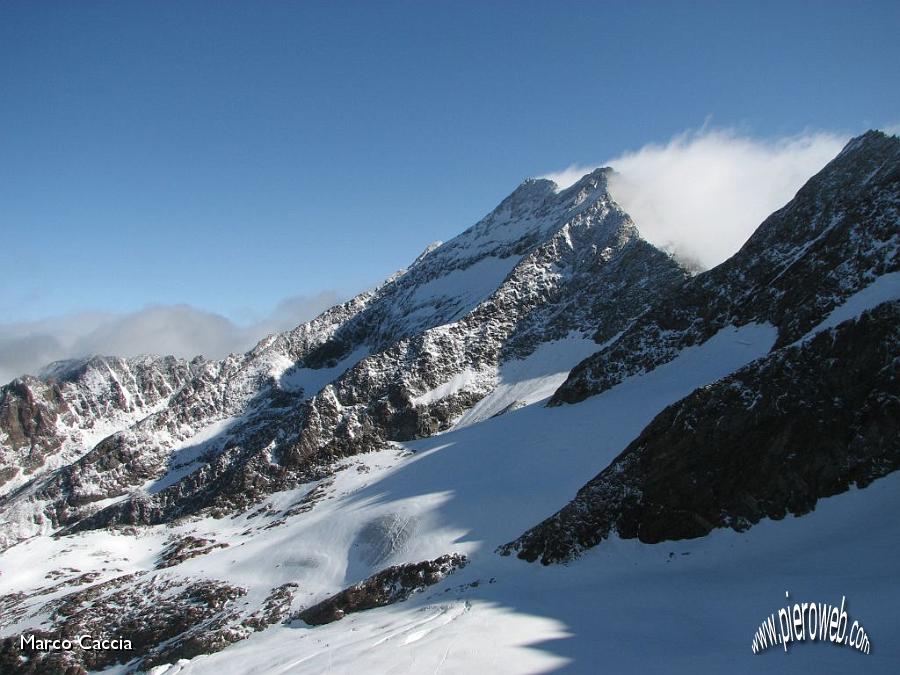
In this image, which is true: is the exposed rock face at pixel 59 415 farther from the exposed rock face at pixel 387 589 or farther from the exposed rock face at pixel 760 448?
the exposed rock face at pixel 760 448

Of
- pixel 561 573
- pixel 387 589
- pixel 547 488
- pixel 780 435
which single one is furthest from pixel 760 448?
pixel 387 589

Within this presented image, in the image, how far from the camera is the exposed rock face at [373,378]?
97.3 m

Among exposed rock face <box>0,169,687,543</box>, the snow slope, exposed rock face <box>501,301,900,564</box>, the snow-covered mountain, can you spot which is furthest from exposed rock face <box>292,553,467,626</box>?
exposed rock face <box>0,169,687,543</box>

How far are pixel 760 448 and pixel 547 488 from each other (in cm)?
2276

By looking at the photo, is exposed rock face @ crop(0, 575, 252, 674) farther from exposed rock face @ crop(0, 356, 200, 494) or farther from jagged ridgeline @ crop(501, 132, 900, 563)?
exposed rock face @ crop(0, 356, 200, 494)

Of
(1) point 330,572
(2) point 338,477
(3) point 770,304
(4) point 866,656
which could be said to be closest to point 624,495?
(4) point 866,656

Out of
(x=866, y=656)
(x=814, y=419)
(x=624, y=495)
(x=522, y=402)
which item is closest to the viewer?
(x=866, y=656)

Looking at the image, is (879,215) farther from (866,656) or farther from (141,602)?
(141,602)

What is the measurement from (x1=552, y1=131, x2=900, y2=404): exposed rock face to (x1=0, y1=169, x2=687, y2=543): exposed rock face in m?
23.0

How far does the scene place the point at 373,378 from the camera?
106188mm

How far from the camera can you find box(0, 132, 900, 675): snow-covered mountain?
2145 centimetres

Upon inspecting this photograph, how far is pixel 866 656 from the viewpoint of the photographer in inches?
523

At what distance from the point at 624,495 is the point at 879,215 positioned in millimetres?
38253

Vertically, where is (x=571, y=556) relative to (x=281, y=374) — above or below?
below
